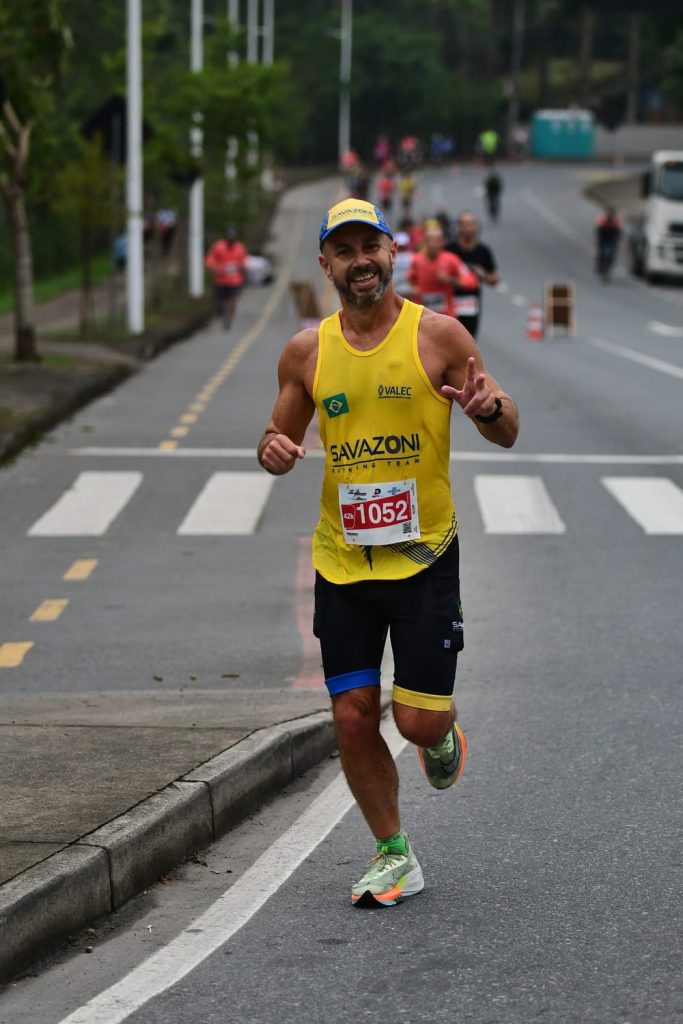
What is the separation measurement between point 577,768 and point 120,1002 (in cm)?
302

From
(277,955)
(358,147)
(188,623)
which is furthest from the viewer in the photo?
(358,147)

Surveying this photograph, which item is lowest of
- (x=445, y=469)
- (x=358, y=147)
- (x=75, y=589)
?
(x=358, y=147)

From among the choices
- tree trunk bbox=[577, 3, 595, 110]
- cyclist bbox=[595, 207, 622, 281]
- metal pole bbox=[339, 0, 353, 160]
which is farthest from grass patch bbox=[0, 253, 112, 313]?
tree trunk bbox=[577, 3, 595, 110]

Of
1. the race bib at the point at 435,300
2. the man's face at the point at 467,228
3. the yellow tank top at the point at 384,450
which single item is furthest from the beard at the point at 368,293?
the man's face at the point at 467,228

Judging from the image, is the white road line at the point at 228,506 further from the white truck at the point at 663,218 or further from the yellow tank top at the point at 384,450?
the white truck at the point at 663,218

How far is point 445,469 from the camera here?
6.09 meters

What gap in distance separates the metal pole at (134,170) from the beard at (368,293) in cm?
2738

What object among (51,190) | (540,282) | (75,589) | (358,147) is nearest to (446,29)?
(358,147)

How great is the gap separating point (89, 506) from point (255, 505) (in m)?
1.22

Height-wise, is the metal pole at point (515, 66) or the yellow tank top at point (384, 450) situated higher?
the yellow tank top at point (384, 450)

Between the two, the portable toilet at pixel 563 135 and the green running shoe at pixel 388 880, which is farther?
the portable toilet at pixel 563 135

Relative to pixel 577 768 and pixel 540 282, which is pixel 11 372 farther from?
pixel 540 282

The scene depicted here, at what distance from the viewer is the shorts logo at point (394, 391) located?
19.5ft

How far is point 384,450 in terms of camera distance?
236 inches
